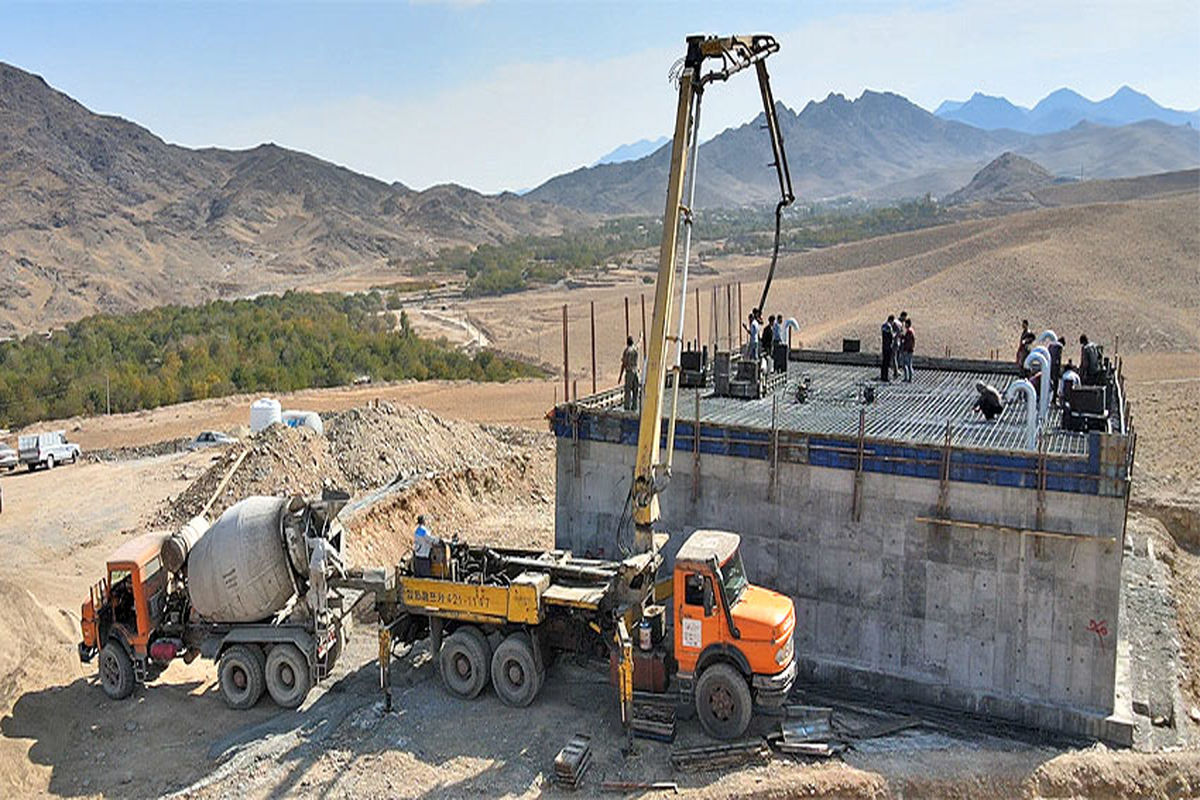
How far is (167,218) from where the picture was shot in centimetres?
13388

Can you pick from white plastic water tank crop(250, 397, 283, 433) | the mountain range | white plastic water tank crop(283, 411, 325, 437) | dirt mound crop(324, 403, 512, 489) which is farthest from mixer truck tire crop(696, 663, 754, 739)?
the mountain range

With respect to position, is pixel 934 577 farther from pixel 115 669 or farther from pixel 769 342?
pixel 115 669

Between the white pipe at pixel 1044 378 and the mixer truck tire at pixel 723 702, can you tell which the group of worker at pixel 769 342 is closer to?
the white pipe at pixel 1044 378

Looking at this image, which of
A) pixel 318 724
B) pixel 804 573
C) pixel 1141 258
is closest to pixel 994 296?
pixel 1141 258

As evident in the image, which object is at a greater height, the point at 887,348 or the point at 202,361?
the point at 887,348

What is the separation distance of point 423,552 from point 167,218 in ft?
442

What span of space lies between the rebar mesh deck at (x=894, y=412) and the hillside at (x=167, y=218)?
242 ft

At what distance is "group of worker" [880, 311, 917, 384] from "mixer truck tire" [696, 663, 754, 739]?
11.1m

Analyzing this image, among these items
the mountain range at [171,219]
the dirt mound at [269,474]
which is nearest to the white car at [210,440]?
the dirt mound at [269,474]

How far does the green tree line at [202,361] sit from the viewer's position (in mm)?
43125

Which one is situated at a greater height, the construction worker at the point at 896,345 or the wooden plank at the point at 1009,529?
the construction worker at the point at 896,345

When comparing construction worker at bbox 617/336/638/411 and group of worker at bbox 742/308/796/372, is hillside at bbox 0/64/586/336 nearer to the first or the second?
group of worker at bbox 742/308/796/372

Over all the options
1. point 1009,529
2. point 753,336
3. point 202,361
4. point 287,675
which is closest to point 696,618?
point 1009,529

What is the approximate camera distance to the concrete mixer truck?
14227 mm
